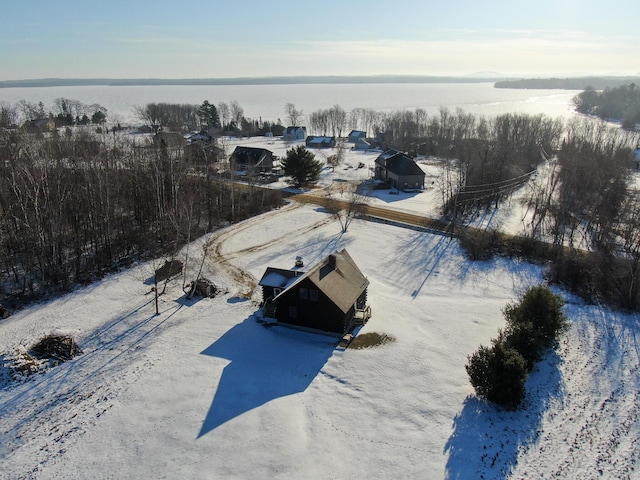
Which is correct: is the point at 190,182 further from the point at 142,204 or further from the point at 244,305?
the point at 244,305

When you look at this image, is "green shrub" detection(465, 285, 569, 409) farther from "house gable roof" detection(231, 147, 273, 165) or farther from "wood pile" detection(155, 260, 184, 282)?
"house gable roof" detection(231, 147, 273, 165)

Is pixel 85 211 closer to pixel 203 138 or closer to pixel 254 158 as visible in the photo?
pixel 254 158

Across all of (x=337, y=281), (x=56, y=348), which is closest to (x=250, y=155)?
(x=337, y=281)

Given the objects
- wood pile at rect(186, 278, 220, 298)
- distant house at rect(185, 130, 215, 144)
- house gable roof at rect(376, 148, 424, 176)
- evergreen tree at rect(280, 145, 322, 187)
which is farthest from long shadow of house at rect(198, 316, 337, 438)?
distant house at rect(185, 130, 215, 144)

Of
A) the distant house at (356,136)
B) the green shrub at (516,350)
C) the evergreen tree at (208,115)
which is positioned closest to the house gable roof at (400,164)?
the green shrub at (516,350)

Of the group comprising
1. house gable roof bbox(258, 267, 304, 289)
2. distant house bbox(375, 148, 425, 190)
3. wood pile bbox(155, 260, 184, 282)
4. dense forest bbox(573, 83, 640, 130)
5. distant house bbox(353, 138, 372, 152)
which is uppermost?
dense forest bbox(573, 83, 640, 130)
